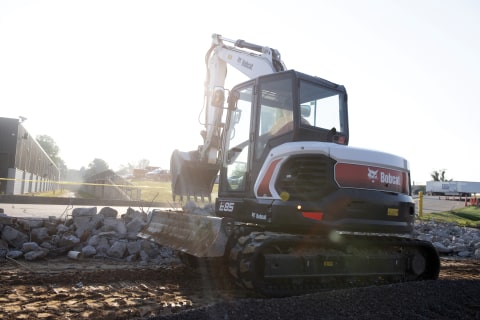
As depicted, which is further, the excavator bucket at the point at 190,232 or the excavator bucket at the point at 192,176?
the excavator bucket at the point at 192,176

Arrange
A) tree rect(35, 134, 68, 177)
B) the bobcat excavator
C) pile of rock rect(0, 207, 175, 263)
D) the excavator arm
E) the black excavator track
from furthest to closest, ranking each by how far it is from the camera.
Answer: tree rect(35, 134, 68, 177) → pile of rock rect(0, 207, 175, 263) → the excavator arm → the bobcat excavator → the black excavator track

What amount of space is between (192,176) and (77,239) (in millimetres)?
2879

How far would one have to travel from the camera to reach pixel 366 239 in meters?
6.71

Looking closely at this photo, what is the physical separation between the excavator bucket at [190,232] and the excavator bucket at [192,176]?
820 millimetres

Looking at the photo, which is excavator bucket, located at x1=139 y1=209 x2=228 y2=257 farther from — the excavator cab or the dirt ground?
the excavator cab

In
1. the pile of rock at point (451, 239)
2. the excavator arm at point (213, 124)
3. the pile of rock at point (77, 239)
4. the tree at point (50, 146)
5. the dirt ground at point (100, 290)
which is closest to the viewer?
the dirt ground at point (100, 290)

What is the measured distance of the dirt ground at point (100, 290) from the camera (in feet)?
16.6

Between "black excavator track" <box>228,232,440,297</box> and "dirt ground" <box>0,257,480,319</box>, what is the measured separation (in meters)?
0.63

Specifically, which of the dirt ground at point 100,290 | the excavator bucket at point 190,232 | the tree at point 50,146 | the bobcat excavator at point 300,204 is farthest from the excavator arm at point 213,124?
the tree at point 50,146

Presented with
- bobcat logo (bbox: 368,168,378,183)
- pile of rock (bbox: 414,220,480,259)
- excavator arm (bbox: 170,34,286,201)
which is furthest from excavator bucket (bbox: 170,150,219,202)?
pile of rock (bbox: 414,220,480,259)

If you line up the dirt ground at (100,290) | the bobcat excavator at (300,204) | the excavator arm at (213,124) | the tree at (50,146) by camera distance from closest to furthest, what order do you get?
the dirt ground at (100,290) → the bobcat excavator at (300,204) → the excavator arm at (213,124) → the tree at (50,146)

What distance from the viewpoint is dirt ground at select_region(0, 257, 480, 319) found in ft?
16.6

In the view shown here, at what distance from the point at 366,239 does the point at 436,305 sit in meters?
1.64

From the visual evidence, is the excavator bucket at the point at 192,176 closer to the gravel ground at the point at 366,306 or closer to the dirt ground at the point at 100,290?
the dirt ground at the point at 100,290
